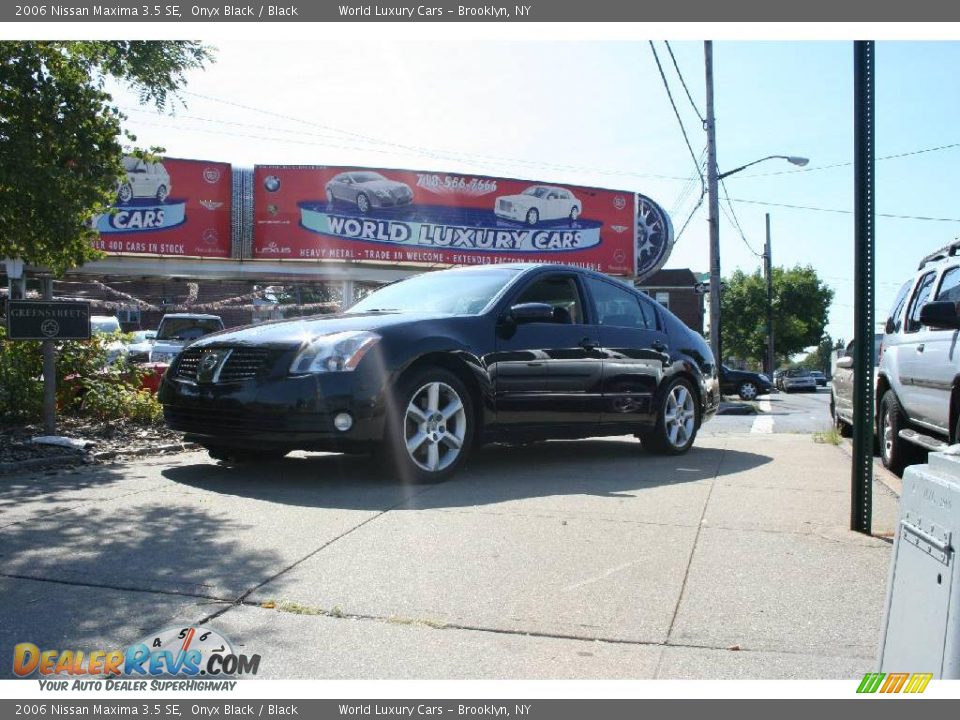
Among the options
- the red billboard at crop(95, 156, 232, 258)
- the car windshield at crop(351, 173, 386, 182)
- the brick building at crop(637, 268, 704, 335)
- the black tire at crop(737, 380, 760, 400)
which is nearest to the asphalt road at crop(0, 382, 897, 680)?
the red billboard at crop(95, 156, 232, 258)

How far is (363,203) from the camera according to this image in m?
24.0

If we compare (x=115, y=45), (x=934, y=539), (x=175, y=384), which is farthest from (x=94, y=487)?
(x=934, y=539)

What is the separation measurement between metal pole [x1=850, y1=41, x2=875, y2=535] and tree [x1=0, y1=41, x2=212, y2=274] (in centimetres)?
536

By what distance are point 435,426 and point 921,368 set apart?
3.68 metres

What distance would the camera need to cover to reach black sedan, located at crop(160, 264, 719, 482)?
17.7ft

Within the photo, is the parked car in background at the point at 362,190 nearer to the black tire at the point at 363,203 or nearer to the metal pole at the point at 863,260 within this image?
the black tire at the point at 363,203

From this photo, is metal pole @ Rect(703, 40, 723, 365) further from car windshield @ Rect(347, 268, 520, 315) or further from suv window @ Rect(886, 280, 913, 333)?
car windshield @ Rect(347, 268, 520, 315)

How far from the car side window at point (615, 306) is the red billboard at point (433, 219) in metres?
17.2

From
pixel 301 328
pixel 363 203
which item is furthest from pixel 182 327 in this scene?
pixel 301 328

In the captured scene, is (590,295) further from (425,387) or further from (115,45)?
(115,45)

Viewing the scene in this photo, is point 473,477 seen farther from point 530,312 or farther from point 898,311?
point 898,311

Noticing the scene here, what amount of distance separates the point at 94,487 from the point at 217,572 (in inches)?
89.3

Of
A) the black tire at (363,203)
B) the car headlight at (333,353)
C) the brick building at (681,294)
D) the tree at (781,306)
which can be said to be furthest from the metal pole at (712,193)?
the tree at (781,306)
